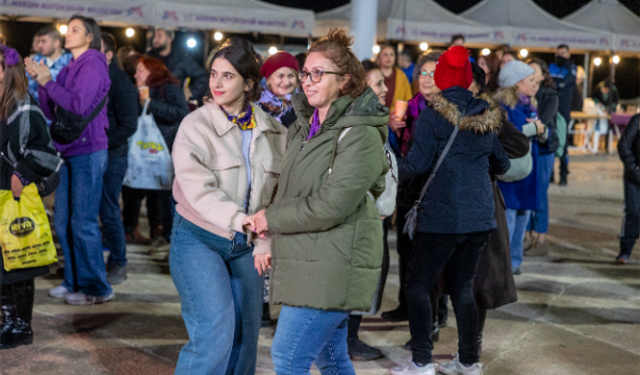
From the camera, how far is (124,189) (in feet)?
24.8

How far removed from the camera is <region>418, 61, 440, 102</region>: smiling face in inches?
187

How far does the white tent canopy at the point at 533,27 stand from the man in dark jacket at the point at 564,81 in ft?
13.4

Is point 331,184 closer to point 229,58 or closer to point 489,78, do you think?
point 229,58

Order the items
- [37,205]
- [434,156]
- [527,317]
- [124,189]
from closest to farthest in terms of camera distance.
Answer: [434,156], [37,205], [527,317], [124,189]

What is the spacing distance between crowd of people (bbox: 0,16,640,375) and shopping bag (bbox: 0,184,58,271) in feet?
0.25

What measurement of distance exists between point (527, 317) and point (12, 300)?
3795 mm

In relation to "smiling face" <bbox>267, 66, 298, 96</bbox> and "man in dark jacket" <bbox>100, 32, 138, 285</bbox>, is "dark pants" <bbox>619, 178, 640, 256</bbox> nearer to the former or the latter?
"smiling face" <bbox>267, 66, 298, 96</bbox>

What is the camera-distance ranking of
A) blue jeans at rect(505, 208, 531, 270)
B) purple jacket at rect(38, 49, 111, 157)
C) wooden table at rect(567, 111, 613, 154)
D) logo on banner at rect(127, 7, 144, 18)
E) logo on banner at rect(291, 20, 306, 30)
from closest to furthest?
purple jacket at rect(38, 49, 111, 157) < blue jeans at rect(505, 208, 531, 270) < logo on banner at rect(127, 7, 144, 18) < logo on banner at rect(291, 20, 306, 30) < wooden table at rect(567, 111, 613, 154)

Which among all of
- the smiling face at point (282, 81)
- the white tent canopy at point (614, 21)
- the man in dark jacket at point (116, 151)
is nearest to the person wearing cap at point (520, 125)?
the smiling face at point (282, 81)

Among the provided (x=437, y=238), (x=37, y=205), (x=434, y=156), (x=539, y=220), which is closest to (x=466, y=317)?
(x=437, y=238)

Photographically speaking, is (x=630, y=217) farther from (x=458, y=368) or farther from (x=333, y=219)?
(x=333, y=219)

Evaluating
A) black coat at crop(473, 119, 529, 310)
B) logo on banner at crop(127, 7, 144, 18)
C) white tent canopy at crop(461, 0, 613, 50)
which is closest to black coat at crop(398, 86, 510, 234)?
black coat at crop(473, 119, 529, 310)

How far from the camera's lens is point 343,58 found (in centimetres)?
288

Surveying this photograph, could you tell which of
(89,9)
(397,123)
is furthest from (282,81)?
(89,9)
